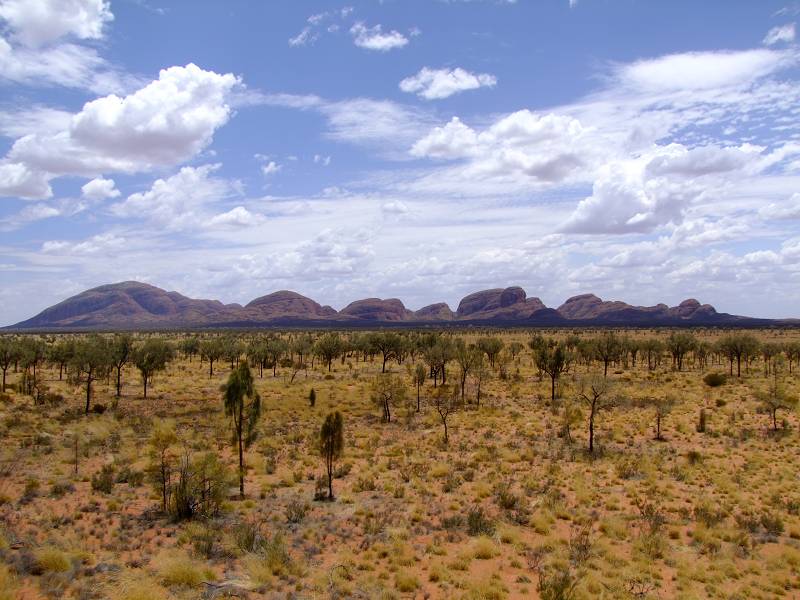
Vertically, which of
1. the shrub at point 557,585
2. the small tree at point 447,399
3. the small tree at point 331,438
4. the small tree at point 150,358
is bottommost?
the small tree at point 447,399

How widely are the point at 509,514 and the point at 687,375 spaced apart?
51354 millimetres

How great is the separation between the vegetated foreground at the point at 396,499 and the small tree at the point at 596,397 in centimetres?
32

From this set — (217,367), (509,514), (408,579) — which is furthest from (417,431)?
(217,367)

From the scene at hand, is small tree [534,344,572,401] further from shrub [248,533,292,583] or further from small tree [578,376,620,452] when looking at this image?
shrub [248,533,292,583]

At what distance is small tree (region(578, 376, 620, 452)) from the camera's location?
30.6 metres

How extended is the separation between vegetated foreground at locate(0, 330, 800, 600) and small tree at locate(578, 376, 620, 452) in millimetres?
317

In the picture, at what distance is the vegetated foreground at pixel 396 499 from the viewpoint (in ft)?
49.0

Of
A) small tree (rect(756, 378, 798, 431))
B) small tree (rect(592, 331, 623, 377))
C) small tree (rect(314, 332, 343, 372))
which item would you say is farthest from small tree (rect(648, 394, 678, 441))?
small tree (rect(314, 332, 343, 372))

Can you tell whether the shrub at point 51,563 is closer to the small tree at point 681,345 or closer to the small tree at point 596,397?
the small tree at point 596,397

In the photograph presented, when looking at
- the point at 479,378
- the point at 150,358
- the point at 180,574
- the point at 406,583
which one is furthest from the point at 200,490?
the point at 479,378

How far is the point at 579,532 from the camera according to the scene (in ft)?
61.7

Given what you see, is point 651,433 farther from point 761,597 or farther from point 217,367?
→ point 217,367

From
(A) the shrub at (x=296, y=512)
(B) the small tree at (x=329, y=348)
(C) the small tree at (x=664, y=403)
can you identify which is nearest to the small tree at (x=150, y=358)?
(B) the small tree at (x=329, y=348)

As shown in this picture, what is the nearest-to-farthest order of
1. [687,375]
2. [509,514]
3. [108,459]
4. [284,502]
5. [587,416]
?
[509,514]
[284,502]
[108,459]
[587,416]
[687,375]
